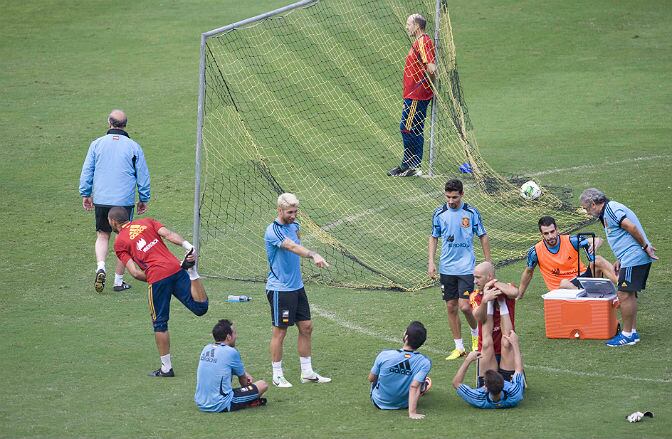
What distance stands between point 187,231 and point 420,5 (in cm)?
1088

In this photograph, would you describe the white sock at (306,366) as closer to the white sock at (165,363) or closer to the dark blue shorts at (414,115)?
the white sock at (165,363)

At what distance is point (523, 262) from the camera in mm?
15398

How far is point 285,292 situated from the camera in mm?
11141

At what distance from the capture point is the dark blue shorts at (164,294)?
11.3 m

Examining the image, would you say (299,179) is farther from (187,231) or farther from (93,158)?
(93,158)

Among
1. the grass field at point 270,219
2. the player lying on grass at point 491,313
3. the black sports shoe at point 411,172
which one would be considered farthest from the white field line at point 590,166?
the player lying on grass at point 491,313

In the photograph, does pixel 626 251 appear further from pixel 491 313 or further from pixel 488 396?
pixel 488 396

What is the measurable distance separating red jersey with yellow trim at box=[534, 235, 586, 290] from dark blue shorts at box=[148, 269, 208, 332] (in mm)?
4318

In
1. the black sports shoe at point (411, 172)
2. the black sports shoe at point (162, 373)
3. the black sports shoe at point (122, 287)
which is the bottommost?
the black sports shoe at point (162, 373)

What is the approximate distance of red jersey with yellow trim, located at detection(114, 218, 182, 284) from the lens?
37.4ft

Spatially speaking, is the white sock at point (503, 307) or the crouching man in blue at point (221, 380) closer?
the crouching man in blue at point (221, 380)

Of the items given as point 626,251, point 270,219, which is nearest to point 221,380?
point 626,251

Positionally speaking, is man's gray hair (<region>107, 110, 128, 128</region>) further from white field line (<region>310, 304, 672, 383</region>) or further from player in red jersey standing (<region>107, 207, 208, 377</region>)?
white field line (<region>310, 304, 672, 383</region>)

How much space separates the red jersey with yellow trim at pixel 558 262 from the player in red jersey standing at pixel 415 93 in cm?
563
